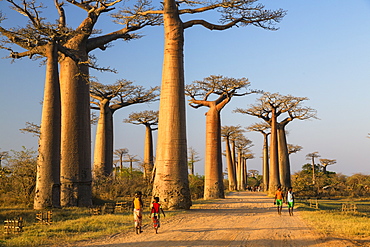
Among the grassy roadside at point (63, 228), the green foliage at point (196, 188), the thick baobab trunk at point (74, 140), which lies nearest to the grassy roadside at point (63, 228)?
the grassy roadside at point (63, 228)

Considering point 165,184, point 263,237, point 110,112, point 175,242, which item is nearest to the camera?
point 175,242

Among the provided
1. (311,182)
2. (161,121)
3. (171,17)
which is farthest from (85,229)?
(311,182)

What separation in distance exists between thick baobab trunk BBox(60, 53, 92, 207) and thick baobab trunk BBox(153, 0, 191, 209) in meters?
2.47

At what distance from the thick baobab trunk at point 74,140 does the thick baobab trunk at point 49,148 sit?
138 cm

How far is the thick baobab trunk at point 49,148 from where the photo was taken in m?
12.2

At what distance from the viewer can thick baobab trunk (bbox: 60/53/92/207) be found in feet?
45.8

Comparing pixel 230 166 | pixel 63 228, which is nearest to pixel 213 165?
pixel 63 228

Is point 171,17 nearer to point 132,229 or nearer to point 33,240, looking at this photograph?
point 132,229

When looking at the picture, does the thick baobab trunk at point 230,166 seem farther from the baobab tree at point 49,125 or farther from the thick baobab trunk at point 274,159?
the baobab tree at point 49,125

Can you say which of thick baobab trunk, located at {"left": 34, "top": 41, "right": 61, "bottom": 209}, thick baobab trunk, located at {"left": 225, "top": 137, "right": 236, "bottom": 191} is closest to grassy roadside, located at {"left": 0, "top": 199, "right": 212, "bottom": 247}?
thick baobab trunk, located at {"left": 34, "top": 41, "right": 61, "bottom": 209}

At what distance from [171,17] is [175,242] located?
895 cm

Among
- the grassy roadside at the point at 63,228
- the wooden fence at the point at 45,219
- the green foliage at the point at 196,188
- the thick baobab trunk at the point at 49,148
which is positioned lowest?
the grassy roadside at the point at 63,228

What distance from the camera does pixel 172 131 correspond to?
527 inches

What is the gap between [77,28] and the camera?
1486 cm
